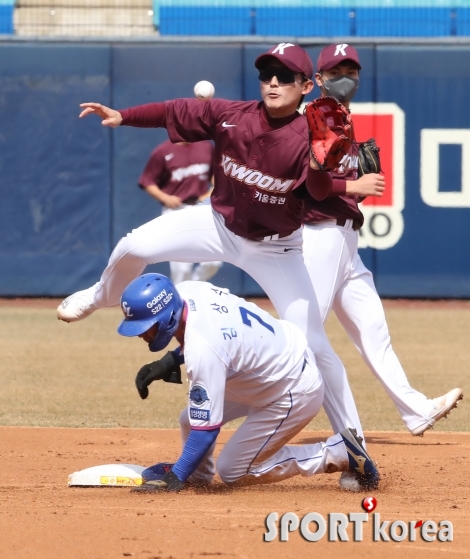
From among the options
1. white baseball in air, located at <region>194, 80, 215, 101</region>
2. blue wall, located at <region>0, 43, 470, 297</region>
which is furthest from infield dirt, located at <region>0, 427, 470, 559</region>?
blue wall, located at <region>0, 43, 470, 297</region>

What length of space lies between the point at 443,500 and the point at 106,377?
401 cm

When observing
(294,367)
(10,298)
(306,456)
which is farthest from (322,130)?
(10,298)

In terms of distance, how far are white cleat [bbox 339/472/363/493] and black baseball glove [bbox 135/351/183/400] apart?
944 millimetres

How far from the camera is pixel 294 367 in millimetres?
4738

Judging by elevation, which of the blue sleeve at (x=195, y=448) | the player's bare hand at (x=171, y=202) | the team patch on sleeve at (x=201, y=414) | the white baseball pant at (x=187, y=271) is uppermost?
the team patch on sleeve at (x=201, y=414)

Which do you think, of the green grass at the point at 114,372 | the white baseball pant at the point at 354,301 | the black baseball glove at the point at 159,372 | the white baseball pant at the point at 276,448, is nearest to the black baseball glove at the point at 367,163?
the white baseball pant at the point at 354,301

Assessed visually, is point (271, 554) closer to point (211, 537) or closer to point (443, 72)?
point (211, 537)

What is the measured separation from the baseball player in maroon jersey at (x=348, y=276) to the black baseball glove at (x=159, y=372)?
0.89 meters

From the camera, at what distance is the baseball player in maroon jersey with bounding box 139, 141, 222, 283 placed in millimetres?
10812

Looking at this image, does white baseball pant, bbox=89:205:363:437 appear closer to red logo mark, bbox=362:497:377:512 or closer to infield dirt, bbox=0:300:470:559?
infield dirt, bbox=0:300:470:559

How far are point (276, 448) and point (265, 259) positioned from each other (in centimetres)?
93

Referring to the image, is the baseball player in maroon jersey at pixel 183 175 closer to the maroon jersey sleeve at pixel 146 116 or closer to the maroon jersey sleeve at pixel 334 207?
the maroon jersey sleeve at pixel 334 207

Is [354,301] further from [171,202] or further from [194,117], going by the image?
[171,202]

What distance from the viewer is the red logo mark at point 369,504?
4394 mm
